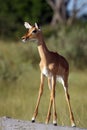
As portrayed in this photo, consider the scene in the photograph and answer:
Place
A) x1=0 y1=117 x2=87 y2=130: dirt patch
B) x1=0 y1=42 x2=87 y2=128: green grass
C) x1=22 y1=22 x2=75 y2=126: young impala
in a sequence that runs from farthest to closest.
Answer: x1=0 y1=42 x2=87 y2=128: green grass < x1=22 y1=22 x2=75 y2=126: young impala < x1=0 y1=117 x2=87 y2=130: dirt patch

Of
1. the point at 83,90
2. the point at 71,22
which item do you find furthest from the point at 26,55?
the point at 71,22

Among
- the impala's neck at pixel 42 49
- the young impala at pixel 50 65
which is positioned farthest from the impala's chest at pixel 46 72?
the impala's neck at pixel 42 49

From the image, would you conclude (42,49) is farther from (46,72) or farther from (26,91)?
(26,91)

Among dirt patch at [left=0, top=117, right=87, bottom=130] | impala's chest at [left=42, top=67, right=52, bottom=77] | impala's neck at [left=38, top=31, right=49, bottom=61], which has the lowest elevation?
dirt patch at [left=0, top=117, right=87, bottom=130]

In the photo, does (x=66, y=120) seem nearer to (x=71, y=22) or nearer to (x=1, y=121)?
(x=1, y=121)

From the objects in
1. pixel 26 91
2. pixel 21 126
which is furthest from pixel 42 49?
pixel 26 91

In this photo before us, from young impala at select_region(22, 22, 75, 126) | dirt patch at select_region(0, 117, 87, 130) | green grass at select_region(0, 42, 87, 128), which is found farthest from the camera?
green grass at select_region(0, 42, 87, 128)

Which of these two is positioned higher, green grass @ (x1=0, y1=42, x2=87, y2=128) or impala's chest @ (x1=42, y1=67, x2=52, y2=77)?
impala's chest @ (x1=42, y1=67, x2=52, y2=77)

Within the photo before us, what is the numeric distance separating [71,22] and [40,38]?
31738 millimetres

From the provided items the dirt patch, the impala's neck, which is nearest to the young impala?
the impala's neck

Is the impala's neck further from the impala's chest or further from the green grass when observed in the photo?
the green grass

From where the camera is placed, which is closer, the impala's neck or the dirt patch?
the dirt patch

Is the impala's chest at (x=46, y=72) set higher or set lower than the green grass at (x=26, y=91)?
higher

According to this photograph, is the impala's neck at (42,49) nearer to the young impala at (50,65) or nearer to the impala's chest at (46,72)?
the young impala at (50,65)
